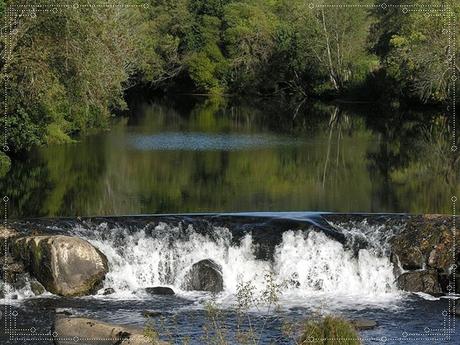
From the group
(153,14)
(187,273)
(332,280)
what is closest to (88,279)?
(187,273)

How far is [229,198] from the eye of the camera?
90.5ft

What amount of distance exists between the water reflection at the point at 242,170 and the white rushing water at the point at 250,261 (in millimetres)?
3402

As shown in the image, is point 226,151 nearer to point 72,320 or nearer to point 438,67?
point 438,67

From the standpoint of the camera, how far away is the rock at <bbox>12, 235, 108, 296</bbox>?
19.5m

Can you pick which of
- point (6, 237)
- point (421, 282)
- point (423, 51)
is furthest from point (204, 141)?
point (421, 282)

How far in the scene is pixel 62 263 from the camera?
64.3 feet

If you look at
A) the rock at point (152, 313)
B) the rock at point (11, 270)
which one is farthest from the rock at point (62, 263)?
the rock at point (152, 313)

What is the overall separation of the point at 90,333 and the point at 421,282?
9.27 metres

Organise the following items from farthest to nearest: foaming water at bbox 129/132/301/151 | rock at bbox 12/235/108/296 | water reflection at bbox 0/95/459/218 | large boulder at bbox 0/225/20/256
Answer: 1. foaming water at bbox 129/132/301/151
2. water reflection at bbox 0/95/459/218
3. large boulder at bbox 0/225/20/256
4. rock at bbox 12/235/108/296

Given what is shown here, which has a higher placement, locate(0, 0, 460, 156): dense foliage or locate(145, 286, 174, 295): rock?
locate(0, 0, 460, 156): dense foliage

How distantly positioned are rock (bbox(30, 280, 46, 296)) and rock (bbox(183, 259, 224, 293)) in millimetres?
3500

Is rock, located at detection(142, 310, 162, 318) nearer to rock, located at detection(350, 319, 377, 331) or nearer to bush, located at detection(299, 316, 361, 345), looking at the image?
rock, located at detection(350, 319, 377, 331)

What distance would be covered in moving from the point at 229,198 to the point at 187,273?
703 centimetres

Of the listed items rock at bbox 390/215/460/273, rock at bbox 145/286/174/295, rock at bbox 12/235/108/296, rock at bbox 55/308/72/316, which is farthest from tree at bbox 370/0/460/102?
rock at bbox 55/308/72/316
